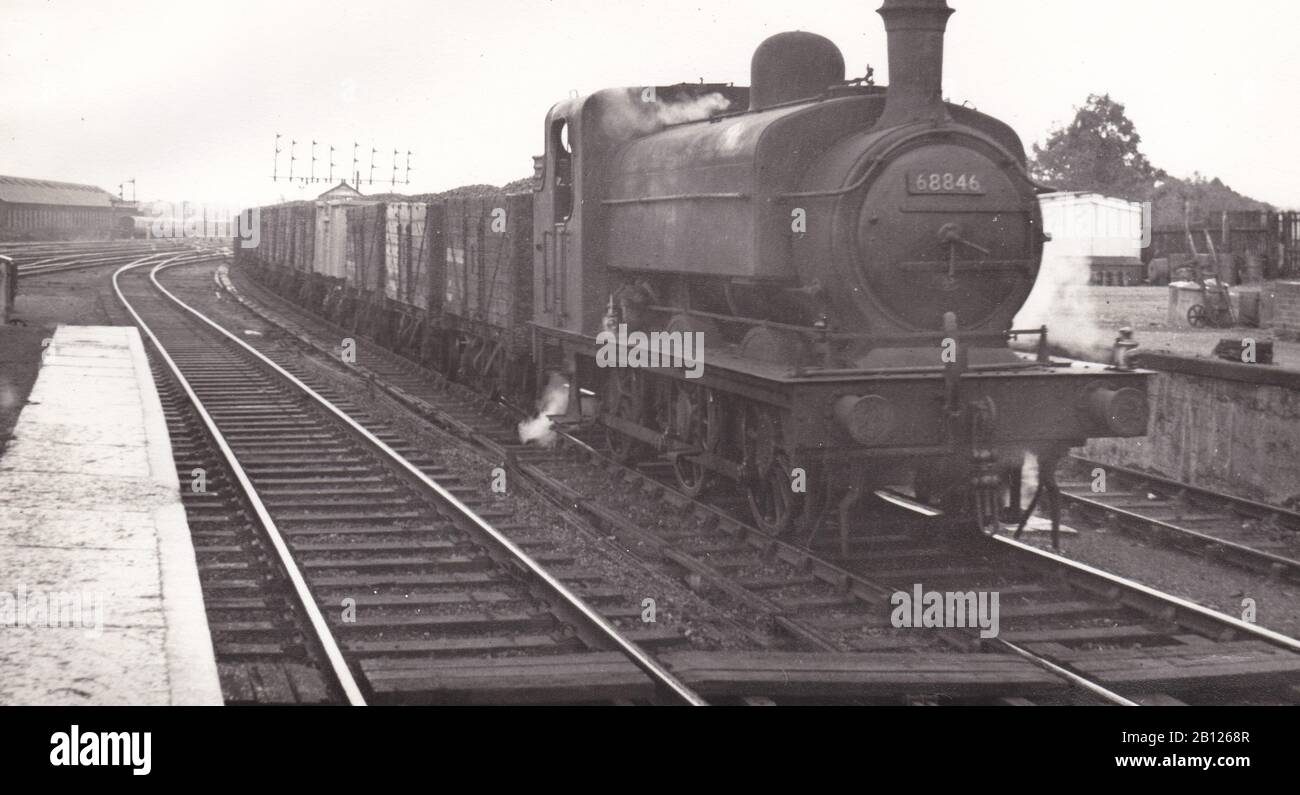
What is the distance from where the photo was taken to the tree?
41938 mm

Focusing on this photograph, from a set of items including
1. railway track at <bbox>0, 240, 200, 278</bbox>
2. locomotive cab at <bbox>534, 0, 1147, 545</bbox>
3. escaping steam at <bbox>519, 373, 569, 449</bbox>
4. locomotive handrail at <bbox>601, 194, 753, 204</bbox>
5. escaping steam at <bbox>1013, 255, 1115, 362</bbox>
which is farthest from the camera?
railway track at <bbox>0, 240, 200, 278</bbox>

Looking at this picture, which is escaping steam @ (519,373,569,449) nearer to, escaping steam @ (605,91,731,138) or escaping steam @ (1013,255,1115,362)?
escaping steam @ (605,91,731,138)

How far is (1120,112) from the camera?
145 ft

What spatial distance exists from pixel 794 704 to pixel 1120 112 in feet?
140

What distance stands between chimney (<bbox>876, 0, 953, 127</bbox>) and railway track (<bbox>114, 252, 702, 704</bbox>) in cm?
335

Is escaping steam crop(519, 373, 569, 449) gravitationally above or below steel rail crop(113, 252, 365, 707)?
above

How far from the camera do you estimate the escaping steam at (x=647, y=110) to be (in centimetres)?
1074

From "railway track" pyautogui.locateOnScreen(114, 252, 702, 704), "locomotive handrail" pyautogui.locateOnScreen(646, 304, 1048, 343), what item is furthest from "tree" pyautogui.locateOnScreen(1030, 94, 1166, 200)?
"locomotive handrail" pyautogui.locateOnScreen(646, 304, 1048, 343)

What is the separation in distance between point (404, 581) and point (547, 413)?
17.6 ft

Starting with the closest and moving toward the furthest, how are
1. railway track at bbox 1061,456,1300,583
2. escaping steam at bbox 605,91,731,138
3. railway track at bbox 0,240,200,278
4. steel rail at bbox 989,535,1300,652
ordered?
steel rail at bbox 989,535,1300,652, railway track at bbox 1061,456,1300,583, escaping steam at bbox 605,91,731,138, railway track at bbox 0,240,200,278

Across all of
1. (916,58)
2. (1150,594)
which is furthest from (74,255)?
(1150,594)

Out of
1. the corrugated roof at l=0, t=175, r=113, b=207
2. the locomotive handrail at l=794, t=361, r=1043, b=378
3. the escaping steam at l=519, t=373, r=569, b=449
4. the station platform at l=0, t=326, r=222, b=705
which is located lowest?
the station platform at l=0, t=326, r=222, b=705
